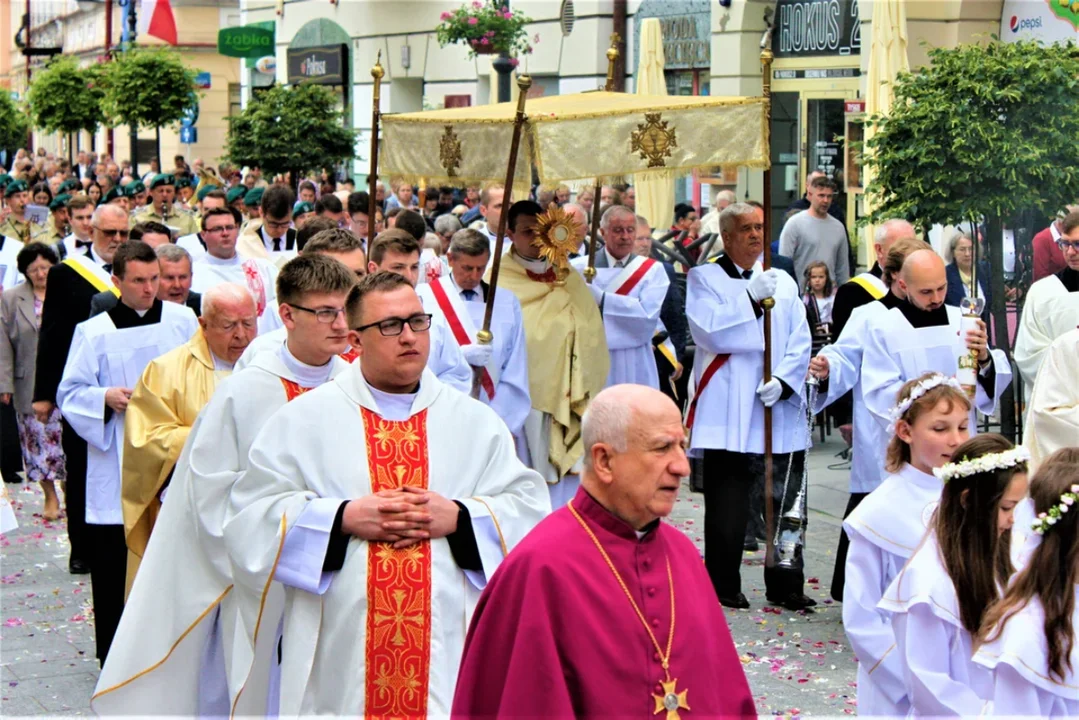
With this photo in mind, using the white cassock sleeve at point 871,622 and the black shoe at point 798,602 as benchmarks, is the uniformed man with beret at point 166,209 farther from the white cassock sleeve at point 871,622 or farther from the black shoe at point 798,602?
the white cassock sleeve at point 871,622

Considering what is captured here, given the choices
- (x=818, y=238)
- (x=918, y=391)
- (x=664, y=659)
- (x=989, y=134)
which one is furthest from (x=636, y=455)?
(x=818, y=238)

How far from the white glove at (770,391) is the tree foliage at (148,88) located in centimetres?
2057

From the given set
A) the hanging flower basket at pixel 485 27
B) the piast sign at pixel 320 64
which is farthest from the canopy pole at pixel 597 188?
the piast sign at pixel 320 64

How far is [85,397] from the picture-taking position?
773cm

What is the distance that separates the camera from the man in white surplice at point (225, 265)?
400 inches

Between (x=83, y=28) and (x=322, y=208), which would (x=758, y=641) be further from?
(x=83, y=28)

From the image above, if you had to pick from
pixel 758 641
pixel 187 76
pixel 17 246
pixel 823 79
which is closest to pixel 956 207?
pixel 758 641

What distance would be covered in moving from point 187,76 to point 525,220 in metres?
20.6

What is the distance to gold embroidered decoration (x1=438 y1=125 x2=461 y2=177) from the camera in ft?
28.5

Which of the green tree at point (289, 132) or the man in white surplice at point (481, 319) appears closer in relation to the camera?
the man in white surplice at point (481, 319)

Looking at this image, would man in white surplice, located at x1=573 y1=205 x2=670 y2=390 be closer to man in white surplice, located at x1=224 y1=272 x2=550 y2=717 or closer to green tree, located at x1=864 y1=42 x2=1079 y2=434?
green tree, located at x1=864 y1=42 x2=1079 y2=434

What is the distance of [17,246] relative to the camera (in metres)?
14.2

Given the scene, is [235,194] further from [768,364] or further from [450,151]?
[768,364]

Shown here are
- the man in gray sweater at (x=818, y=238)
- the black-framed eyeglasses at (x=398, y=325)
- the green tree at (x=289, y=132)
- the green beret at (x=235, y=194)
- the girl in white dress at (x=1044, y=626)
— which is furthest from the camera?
the green tree at (x=289, y=132)
